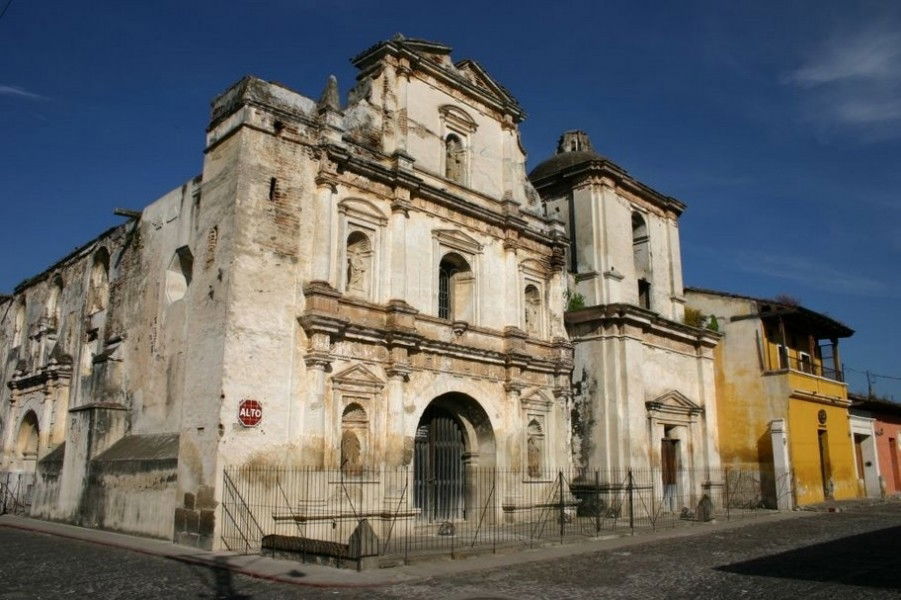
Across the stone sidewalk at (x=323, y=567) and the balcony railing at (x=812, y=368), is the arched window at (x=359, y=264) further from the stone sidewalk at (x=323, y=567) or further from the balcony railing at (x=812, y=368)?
the balcony railing at (x=812, y=368)

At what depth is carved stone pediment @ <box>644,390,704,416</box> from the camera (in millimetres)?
23219

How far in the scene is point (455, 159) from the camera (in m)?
20.9

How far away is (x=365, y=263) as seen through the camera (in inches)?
691

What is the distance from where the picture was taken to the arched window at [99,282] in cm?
2191

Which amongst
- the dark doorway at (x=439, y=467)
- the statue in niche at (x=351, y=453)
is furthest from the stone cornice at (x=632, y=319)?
the statue in niche at (x=351, y=453)

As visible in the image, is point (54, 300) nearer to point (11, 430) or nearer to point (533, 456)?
point (11, 430)

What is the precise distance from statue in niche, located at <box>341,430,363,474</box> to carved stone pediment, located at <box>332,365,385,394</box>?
37.9 inches

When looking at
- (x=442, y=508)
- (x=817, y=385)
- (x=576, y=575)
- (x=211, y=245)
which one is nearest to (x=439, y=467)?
(x=442, y=508)

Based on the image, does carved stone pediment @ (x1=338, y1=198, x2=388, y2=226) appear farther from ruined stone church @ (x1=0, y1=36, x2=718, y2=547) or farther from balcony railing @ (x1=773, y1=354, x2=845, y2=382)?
balcony railing @ (x1=773, y1=354, x2=845, y2=382)

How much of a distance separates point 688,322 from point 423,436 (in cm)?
1393

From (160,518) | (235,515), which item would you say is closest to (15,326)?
(160,518)

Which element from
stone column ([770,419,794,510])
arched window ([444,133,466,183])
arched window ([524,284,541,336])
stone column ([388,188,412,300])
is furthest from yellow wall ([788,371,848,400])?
stone column ([388,188,412,300])

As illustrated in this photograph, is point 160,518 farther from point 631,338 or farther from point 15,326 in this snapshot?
point 15,326

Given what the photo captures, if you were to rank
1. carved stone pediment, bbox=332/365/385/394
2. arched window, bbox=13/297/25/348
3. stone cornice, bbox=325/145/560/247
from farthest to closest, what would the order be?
arched window, bbox=13/297/25/348, stone cornice, bbox=325/145/560/247, carved stone pediment, bbox=332/365/385/394
